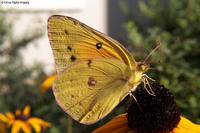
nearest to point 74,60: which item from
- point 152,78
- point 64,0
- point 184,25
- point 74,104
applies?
point 74,104

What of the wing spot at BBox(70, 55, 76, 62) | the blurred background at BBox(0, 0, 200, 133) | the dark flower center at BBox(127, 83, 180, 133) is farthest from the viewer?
the blurred background at BBox(0, 0, 200, 133)

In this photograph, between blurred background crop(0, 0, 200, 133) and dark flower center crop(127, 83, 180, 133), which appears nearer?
dark flower center crop(127, 83, 180, 133)

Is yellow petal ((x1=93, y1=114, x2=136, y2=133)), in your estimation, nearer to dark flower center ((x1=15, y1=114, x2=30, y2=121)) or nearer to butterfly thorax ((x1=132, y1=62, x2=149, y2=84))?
butterfly thorax ((x1=132, y1=62, x2=149, y2=84))

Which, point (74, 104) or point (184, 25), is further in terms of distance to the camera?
point (184, 25)

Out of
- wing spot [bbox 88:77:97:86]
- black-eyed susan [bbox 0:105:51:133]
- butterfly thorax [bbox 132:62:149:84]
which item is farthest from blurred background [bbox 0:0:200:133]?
butterfly thorax [bbox 132:62:149:84]

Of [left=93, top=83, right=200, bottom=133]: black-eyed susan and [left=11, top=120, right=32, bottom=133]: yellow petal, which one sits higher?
[left=93, top=83, right=200, bottom=133]: black-eyed susan

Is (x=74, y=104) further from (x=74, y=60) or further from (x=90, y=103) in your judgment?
(x=74, y=60)

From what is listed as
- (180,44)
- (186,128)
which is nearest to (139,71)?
(186,128)

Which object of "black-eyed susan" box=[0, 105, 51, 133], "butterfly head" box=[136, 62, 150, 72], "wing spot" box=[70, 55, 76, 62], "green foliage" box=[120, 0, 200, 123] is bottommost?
"black-eyed susan" box=[0, 105, 51, 133]
